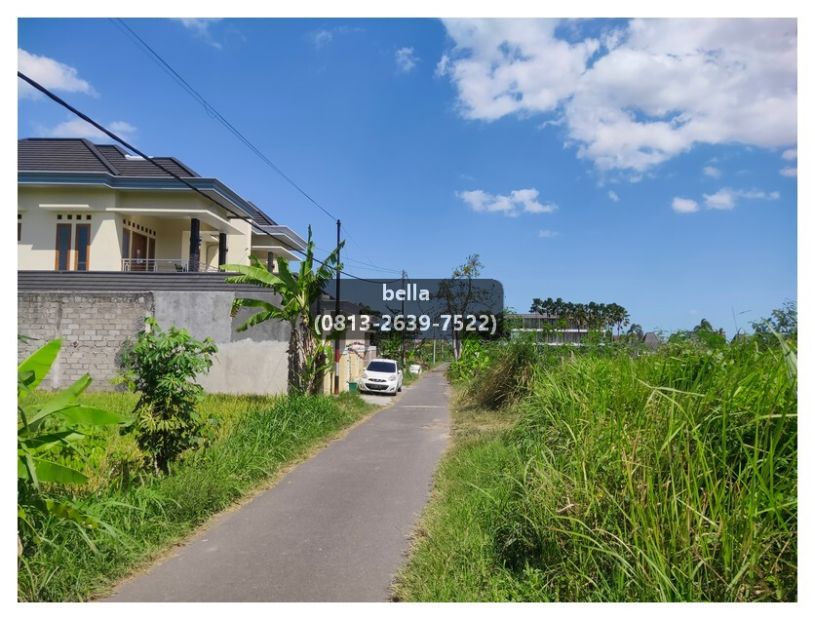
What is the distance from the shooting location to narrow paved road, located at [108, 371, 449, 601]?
3998mm

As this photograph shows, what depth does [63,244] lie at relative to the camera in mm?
19469

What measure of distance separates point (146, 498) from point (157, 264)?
17.7 meters

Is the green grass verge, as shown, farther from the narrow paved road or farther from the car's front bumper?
the car's front bumper

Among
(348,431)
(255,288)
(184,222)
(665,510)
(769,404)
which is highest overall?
(184,222)

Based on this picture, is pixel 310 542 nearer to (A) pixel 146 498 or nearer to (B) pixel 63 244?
(A) pixel 146 498

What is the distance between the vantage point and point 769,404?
3.55 m

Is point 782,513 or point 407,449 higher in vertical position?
point 782,513

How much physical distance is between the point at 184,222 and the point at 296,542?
62.9 feet

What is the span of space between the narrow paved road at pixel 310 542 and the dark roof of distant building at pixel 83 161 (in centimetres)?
1466

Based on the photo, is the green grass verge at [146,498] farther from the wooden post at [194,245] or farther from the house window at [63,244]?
the house window at [63,244]

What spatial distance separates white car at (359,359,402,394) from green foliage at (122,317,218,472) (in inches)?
598

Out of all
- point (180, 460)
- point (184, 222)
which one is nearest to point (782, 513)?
Result: point (180, 460)

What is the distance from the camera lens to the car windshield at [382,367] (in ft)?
74.1
